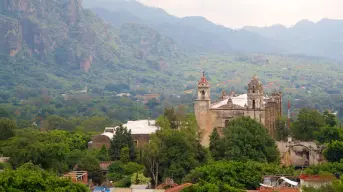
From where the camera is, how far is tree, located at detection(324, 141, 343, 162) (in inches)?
1797

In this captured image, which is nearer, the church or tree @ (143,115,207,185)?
tree @ (143,115,207,185)

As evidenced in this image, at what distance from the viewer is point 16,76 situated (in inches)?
7539

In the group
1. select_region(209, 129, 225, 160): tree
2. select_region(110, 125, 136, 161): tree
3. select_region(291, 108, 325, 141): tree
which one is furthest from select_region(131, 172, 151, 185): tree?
select_region(291, 108, 325, 141): tree

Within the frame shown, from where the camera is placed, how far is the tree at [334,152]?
1797 inches

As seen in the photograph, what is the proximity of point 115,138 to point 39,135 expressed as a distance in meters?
6.66

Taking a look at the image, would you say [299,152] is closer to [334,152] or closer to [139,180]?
[334,152]

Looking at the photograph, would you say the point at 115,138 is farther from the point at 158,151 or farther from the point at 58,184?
the point at 58,184

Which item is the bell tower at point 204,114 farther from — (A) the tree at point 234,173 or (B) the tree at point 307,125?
(A) the tree at point 234,173

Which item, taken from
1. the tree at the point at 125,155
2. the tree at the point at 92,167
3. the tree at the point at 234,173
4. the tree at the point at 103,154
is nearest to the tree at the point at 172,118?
the tree at the point at 125,155

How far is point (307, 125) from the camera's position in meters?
56.1

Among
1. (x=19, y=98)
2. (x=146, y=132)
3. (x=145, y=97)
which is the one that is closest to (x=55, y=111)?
(x=19, y=98)

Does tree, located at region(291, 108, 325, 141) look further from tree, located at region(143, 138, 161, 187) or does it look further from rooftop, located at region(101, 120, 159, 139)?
tree, located at region(143, 138, 161, 187)

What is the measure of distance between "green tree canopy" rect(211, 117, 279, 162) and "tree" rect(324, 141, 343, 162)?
3.68 meters

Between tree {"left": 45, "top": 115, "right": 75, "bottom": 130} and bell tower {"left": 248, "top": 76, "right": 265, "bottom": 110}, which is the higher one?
bell tower {"left": 248, "top": 76, "right": 265, "bottom": 110}
